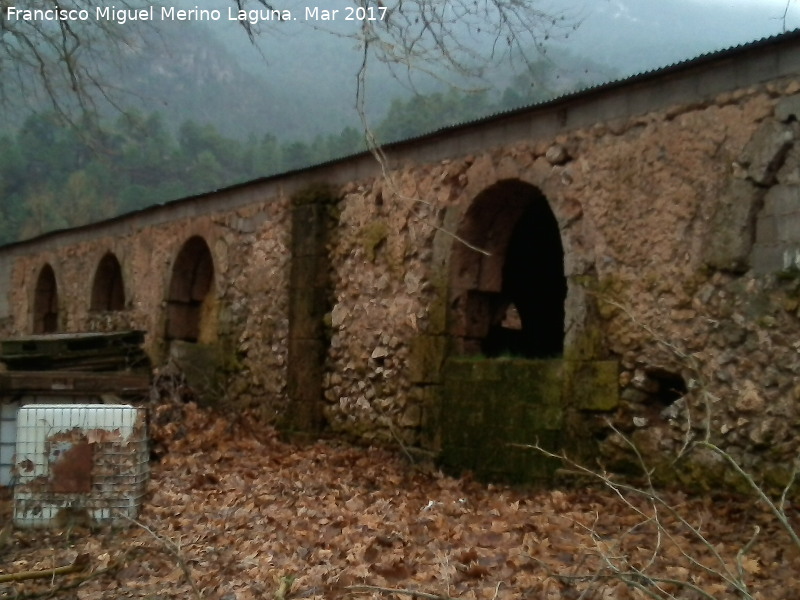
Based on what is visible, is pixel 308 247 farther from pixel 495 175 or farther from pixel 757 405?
pixel 757 405

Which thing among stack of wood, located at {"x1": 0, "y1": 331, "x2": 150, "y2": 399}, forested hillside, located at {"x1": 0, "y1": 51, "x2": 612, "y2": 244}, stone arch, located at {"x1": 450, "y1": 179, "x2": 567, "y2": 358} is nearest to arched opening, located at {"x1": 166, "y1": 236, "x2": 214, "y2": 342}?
stack of wood, located at {"x1": 0, "y1": 331, "x2": 150, "y2": 399}

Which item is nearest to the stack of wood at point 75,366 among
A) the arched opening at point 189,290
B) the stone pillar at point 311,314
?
the stone pillar at point 311,314

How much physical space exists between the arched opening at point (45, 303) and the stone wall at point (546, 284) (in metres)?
5.65

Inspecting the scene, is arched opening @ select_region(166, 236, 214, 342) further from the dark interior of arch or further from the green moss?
the green moss

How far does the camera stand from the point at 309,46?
8125 cm

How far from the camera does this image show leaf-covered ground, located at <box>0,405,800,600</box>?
14.3 ft

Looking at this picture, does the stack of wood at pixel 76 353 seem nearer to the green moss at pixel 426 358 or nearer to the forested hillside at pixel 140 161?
the green moss at pixel 426 358

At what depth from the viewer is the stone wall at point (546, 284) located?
5375mm

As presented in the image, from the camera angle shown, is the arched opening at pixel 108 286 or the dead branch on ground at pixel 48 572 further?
the arched opening at pixel 108 286

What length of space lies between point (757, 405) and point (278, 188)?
5779 mm

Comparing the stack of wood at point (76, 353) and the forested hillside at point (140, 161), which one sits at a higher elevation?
the forested hillside at point (140, 161)

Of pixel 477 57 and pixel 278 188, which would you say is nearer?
pixel 477 57

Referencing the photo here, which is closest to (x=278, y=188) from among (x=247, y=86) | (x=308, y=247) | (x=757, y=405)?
(x=308, y=247)

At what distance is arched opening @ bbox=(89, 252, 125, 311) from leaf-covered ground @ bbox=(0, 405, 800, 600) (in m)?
7.19
